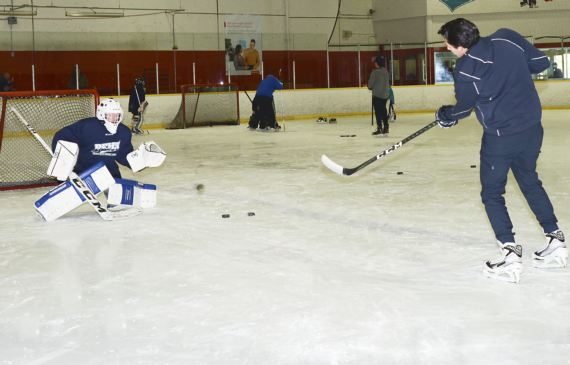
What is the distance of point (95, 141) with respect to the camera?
4.01m

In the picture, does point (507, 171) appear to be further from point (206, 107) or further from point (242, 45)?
point (242, 45)

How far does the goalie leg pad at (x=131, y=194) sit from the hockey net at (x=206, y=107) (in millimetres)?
7995

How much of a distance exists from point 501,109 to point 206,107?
34.5 feet

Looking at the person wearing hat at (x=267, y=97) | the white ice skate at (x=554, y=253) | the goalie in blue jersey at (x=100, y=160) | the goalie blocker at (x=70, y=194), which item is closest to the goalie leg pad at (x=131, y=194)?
the goalie in blue jersey at (x=100, y=160)

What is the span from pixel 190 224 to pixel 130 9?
11621 mm

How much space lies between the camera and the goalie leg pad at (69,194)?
387cm

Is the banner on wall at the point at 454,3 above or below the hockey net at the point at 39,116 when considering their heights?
above

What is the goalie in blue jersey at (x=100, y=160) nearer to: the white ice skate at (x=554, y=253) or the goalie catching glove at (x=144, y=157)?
the goalie catching glove at (x=144, y=157)

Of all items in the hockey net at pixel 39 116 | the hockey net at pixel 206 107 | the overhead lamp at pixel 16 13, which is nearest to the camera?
the hockey net at pixel 39 116

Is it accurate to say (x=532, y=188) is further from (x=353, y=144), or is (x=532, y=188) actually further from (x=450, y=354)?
(x=353, y=144)

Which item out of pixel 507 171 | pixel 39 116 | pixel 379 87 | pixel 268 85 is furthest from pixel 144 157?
pixel 268 85

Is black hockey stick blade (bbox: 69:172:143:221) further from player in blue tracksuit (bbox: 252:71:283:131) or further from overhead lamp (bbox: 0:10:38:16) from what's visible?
overhead lamp (bbox: 0:10:38:16)

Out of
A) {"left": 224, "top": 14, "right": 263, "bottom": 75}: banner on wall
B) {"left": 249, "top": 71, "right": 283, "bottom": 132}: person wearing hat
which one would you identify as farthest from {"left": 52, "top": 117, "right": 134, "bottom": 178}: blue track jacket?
{"left": 224, "top": 14, "right": 263, "bottom": 75}: banner on wall

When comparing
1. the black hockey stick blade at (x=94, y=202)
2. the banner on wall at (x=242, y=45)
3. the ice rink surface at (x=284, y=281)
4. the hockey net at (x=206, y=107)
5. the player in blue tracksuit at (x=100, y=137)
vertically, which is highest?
the banner on wall at (x=242, y=45)
